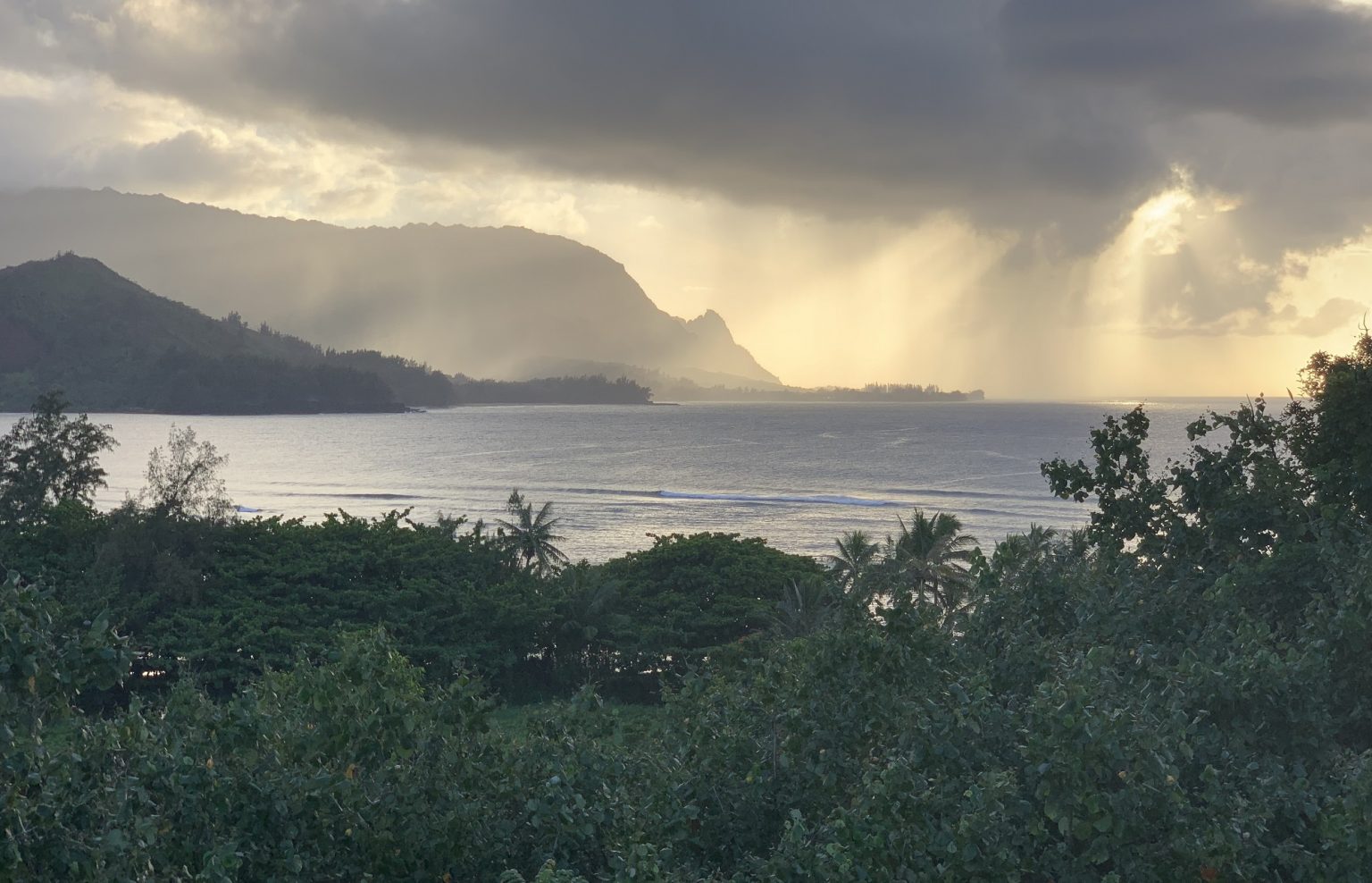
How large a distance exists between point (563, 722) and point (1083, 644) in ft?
21.2

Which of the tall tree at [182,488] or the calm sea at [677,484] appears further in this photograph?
the calm sea at [677,484]

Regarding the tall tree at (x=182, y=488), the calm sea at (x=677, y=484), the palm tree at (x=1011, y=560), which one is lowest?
the calm sea at (x=677, y=484)

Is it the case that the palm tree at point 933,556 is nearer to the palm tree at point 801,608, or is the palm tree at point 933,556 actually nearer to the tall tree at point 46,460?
the palm tree at point 801,608

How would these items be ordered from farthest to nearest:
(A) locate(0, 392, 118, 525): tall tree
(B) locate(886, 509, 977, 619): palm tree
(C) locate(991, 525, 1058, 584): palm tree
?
1. (A) locate(0, 392, 118, 525): tall tree
2. (B) locate(886, 509, 977, 619): palm tree
3. (C) locate(991, 525, 1058, 584): palm tree

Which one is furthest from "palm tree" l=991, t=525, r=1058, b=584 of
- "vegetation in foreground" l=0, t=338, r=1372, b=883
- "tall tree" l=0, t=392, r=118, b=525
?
"tall tree" l=0, t=392, r=118, b=525

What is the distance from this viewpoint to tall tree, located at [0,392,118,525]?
59781 mm

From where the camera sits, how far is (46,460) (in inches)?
2392

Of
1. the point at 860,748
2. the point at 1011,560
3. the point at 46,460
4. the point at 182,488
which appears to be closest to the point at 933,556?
the point at 182,488

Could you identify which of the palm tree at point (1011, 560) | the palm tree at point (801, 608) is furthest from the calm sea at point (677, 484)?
the palm tree at point (1011, 560)

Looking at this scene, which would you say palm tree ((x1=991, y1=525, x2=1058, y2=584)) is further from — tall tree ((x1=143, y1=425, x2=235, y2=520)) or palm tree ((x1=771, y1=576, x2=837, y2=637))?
tall tree ((x1=143, y1=425, x2=235, y2=520))

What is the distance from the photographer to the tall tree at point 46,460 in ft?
196

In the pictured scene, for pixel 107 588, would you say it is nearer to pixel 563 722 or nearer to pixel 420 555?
pixel 420 555

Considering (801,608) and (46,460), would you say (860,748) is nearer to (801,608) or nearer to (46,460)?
(801,608)

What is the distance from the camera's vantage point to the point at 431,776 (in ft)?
35.7
